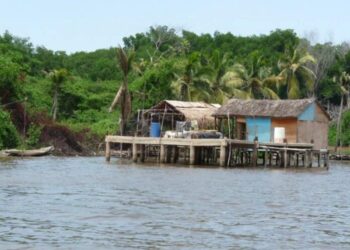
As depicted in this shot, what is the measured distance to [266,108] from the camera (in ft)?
139

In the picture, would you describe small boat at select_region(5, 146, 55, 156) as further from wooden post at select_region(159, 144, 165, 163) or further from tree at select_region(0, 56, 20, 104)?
wooden post at select_region(159, 144, 165, 163)

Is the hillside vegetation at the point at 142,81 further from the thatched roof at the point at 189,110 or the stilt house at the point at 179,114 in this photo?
the thatched roof at the point at 189,110

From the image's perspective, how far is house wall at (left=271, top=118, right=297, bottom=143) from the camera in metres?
41.6

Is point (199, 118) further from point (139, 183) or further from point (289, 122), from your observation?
point (139, 183)

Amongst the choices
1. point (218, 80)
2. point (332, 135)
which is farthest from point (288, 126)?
point (332, 135)

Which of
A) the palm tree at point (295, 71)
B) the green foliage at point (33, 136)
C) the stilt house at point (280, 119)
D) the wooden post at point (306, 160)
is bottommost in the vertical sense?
the wooden post at point (306, 160)

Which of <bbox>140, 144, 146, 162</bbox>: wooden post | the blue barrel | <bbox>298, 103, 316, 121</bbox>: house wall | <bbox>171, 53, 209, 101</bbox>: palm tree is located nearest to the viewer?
<bbox>140, 144, 146, 162</bbox>: wooden post

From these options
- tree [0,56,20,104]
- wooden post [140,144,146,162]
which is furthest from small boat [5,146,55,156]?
wooden post [140,144,146,162]

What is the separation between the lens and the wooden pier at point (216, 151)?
124 ft

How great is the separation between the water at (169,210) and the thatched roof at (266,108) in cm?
760

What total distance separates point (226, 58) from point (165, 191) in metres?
31.2

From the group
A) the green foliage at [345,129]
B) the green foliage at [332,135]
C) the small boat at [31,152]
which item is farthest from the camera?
the green foliage at [332,135]

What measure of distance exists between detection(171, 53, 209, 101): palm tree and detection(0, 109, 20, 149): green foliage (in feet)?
40.5

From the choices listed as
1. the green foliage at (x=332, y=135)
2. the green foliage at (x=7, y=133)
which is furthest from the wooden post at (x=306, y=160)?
the green foliage at (x=332, y=135)
